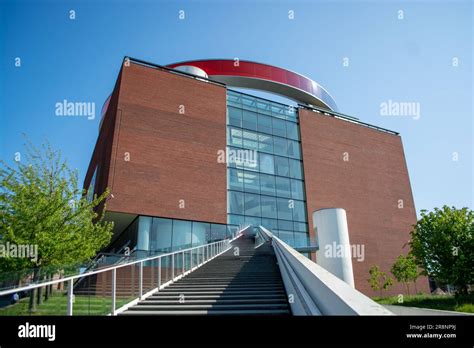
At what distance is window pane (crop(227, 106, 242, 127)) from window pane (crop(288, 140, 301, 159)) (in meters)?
4.74

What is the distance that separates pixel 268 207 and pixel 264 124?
681cm

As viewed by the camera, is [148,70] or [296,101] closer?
[148,70]

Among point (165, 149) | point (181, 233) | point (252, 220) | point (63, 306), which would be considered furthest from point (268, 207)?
point (63, 306)

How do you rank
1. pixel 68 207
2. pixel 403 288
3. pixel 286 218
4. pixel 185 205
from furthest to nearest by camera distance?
pixel 403 288
pixel 286 218
pixel 185 205
pixel 68 207

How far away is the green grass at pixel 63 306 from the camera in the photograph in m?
3.79

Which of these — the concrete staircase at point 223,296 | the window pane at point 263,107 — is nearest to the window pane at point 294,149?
the window pane at point 263,107

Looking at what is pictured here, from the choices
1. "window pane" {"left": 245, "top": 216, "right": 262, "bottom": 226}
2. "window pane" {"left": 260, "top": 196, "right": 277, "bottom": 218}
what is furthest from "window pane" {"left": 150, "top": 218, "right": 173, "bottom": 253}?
"window pane" {"left": 260, "top": 196, "right": 277, "bottom": 218}

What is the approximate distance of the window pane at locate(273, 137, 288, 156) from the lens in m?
31.1

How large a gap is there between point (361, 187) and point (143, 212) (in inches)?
750

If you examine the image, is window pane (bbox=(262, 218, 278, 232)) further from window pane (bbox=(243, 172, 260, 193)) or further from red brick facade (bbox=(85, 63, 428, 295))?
red brick facade (bbox=(85, 63, 428, 295))

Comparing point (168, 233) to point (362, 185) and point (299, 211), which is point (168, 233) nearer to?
point (299, 211)
